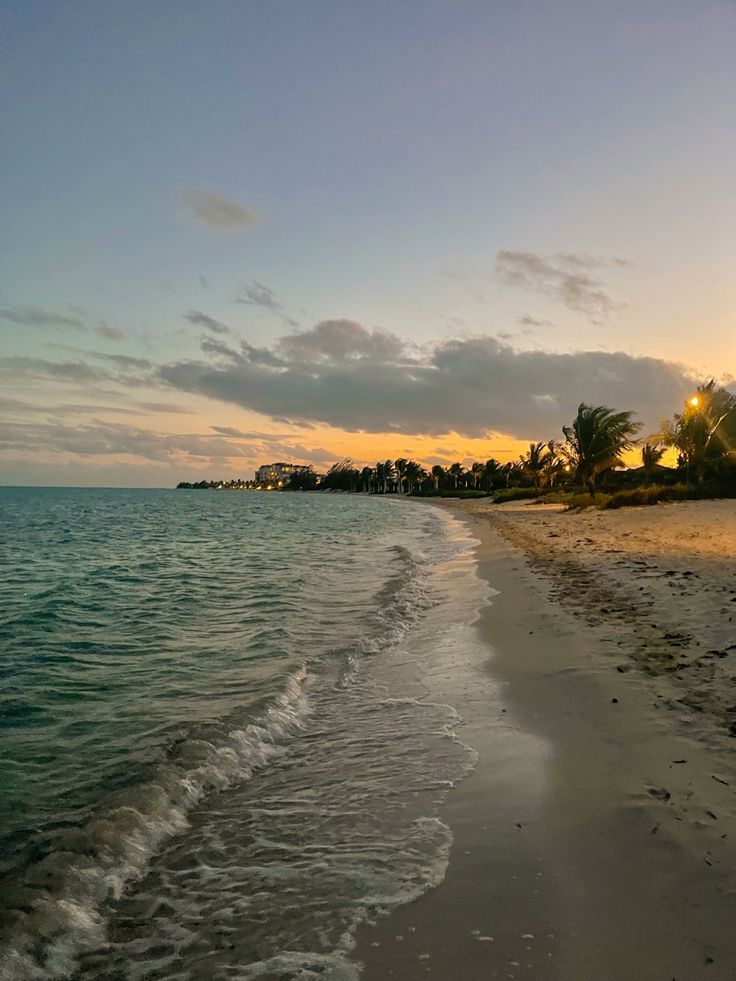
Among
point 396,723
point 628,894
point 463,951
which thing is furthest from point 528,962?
point 396,723

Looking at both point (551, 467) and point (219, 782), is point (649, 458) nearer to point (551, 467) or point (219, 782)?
point (551, 467)

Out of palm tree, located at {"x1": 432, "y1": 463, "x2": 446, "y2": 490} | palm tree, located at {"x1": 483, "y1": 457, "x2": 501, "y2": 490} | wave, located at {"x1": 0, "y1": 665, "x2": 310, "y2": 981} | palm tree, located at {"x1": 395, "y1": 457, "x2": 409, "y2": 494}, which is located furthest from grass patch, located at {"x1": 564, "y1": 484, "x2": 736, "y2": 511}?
palm tree, located at {"x1": 395, "y1": 457, "x2": 409, "y2": 494}

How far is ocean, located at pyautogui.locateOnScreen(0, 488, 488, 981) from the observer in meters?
3.43

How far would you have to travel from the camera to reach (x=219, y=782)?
5484 millimetres

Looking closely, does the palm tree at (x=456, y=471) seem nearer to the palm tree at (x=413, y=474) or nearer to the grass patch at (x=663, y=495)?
the palm tree at (x=413, y=474)

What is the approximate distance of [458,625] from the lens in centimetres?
1131

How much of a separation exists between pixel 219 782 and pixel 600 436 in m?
47.1

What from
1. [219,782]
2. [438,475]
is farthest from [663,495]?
[438,475]

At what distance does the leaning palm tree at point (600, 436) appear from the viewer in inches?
1864

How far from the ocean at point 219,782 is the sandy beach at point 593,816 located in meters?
0.31

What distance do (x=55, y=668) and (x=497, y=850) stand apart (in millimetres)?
8163

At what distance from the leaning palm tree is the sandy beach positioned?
132 ft

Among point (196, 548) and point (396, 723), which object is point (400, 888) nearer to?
point (396, 723)

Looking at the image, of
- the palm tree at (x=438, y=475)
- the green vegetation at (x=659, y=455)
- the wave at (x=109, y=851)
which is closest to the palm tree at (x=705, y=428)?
the green vegetation at (x=659, y=455)
